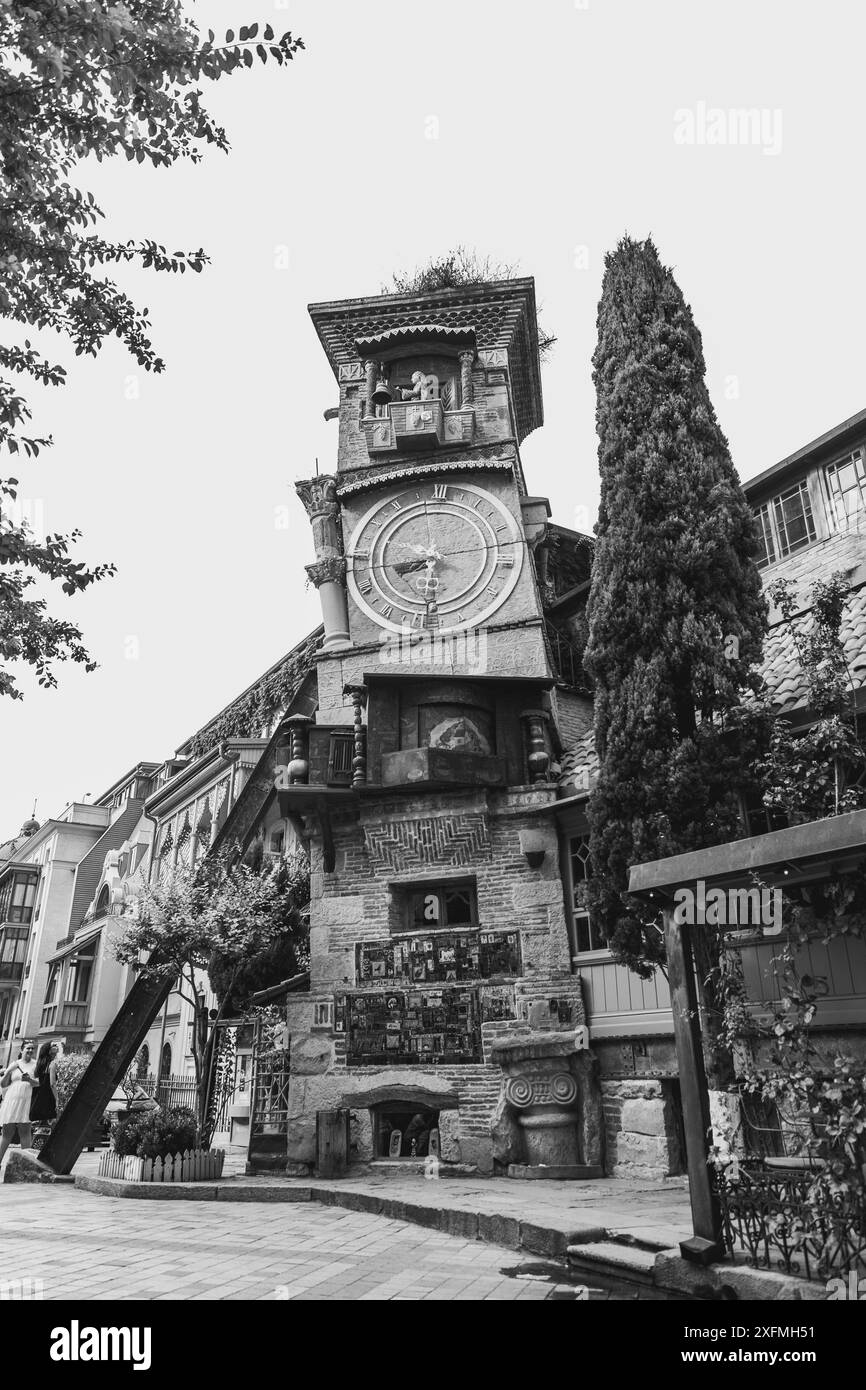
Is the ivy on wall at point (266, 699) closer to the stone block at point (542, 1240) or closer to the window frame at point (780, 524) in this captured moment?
the window frame at point (780, 524)

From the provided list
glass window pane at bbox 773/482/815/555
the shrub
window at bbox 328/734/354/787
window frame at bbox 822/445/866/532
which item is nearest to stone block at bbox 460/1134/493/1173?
the shrub

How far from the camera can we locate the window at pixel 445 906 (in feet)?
43.9

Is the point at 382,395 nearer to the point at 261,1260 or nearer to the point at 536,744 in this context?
the point at 536,744

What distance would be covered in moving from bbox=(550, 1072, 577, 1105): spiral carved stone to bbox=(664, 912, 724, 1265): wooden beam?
562cm

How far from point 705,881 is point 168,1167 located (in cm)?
854

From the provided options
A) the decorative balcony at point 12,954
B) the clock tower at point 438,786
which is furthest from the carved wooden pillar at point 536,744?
the decorative balcony at point 12,954

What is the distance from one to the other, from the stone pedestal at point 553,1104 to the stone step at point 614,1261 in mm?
4840

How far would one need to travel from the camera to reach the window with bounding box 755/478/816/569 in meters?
13.7

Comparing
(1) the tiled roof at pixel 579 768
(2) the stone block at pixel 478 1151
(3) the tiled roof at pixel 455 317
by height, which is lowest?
(2) the stone block at pixel 478 1151

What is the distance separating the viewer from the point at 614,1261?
6.16m

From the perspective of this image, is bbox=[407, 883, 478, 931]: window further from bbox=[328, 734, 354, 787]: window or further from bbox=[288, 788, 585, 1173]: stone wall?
bbox=[328, 734, 354, 787]: window

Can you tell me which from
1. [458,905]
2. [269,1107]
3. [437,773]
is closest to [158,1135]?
[269,1107]
